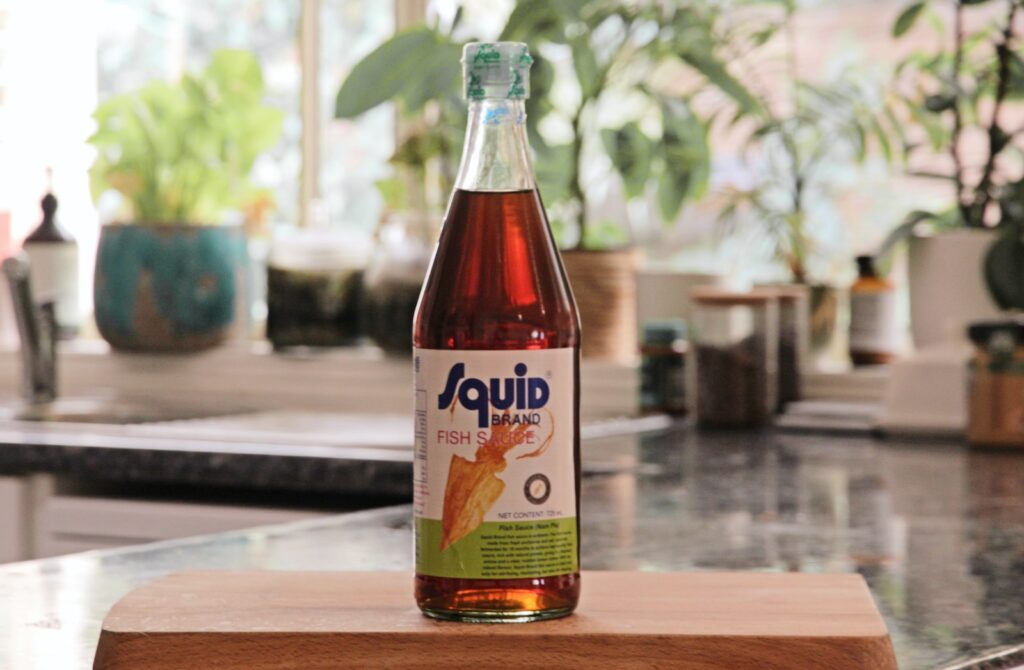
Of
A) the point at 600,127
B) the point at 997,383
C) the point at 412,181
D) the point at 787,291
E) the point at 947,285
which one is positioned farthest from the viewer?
the point at 412,181

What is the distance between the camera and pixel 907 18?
2.24 metres

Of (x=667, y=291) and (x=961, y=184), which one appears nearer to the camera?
(x=961, y=184)

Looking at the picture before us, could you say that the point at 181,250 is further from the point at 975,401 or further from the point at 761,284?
the point at 975,401

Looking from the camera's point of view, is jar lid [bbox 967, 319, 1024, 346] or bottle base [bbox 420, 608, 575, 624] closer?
bottle base [bbox 420, 608, 575, 624]

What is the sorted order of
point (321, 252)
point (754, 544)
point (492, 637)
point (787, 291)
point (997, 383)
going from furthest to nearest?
point (321, 252)
point (787, 291)
point (997, 383)
point (754, 544)
point (492, 637)

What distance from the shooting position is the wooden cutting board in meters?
0.70

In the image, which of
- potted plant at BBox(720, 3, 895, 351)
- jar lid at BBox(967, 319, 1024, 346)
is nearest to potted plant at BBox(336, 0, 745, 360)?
potted plant at BBox(720, 3, 895, 351)

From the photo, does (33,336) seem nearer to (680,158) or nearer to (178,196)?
(178,196)

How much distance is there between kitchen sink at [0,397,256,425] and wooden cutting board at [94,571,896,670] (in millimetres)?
1496

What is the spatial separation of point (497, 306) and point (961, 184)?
164cm

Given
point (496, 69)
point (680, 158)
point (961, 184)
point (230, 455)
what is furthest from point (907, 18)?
point (496, 69)

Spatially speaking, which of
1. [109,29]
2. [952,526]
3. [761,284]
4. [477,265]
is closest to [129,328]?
[109,29]

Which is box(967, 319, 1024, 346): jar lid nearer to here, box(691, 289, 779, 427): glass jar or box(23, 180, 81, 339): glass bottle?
box(691, 289, 779, 427): glass jar

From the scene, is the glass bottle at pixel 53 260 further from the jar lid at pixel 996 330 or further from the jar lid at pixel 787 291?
the jar lid at pixel 996 330
